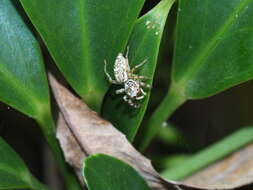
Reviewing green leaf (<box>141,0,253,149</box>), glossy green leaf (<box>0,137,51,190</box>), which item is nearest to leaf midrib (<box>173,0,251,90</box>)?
green leaf (<box>141,0,253,149</box>)

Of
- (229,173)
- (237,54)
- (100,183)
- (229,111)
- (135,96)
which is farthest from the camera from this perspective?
(229,111)

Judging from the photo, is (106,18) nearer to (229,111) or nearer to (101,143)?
(101,143)

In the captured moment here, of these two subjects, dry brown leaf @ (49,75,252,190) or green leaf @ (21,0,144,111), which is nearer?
green leaf @ (21,0,144,111)

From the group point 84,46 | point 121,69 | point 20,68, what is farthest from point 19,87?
point 121,69

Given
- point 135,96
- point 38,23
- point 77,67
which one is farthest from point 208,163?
point 38,23

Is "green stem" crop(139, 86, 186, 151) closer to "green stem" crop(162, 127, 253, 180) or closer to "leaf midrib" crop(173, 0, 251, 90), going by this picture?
"leaf midrib" crop(173, 0, 251, 90)

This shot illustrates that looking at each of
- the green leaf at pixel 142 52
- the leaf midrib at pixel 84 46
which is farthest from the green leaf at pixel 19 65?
the green leaf at pixel 142 52

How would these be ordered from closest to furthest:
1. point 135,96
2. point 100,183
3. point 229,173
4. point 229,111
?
1. point 100,183
2. point 135,96
3. point 229,173
4. point 229,111

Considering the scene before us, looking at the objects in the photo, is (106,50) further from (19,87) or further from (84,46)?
A: (19,87)

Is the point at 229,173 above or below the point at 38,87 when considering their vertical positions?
below
